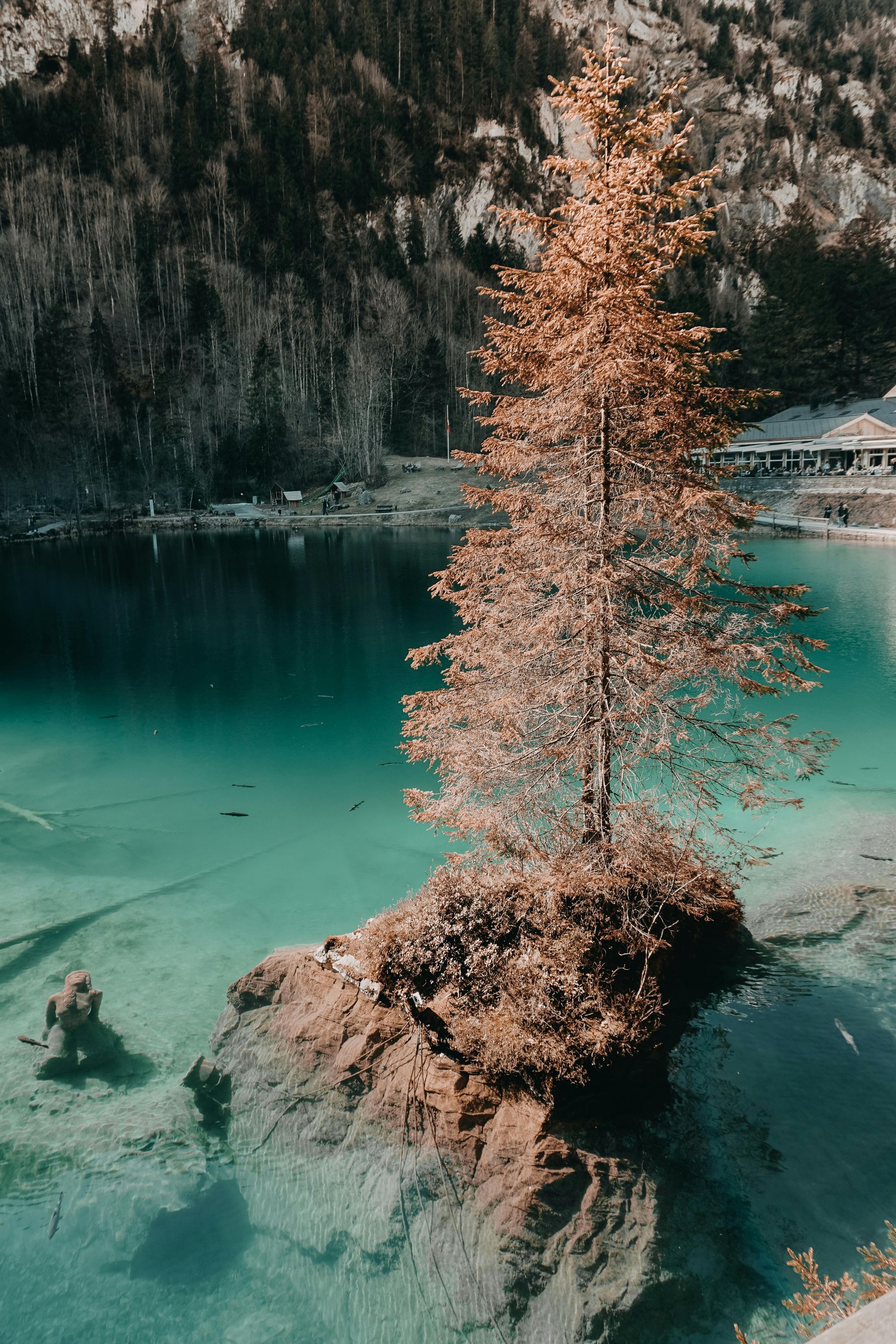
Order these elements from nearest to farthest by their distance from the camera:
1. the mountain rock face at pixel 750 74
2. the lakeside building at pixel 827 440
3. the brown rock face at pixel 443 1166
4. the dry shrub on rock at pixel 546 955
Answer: the brown rock face at pixel 443 1166 → the dry shrub on rock at pixel 546 955 → the lakeside building at pixel 827 440 → the mountain rock face at pixel 750 74

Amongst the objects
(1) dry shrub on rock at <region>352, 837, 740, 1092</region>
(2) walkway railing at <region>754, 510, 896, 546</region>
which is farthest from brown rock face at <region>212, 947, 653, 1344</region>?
(2) walkway railing at <region>754, 510, 896, 546</region>

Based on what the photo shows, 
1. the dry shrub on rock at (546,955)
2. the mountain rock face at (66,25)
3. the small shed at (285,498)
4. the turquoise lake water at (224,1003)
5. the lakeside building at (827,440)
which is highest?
the mountain rock face at (66,25)

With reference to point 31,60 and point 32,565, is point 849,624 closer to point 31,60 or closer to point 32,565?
point 32,565

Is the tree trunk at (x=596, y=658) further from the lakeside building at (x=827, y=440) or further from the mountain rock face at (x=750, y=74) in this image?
the mountain rock face at (x=750, y=74)

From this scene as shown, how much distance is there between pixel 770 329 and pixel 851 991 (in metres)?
79.2

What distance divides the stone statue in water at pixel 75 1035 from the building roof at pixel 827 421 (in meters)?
54.7

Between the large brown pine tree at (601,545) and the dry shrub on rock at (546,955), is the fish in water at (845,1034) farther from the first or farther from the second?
the large brown pine tree at (601,545)

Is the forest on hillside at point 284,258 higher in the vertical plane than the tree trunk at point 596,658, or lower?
higher

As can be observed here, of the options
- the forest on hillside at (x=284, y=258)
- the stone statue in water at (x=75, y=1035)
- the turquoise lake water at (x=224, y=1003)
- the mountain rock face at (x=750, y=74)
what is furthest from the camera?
the mountain rock face at (x=750, y=74)

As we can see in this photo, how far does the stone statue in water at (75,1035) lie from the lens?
8945mm

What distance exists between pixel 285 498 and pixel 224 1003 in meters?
70.7

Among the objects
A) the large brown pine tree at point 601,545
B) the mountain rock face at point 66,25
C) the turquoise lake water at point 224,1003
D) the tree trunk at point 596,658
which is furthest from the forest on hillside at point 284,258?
the tree trunk at point 596,658

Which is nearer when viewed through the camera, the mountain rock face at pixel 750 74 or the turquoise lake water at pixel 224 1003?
the turquoise lake water at pixel 224 1003

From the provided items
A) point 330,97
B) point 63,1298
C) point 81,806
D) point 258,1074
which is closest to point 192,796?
point 81,806
